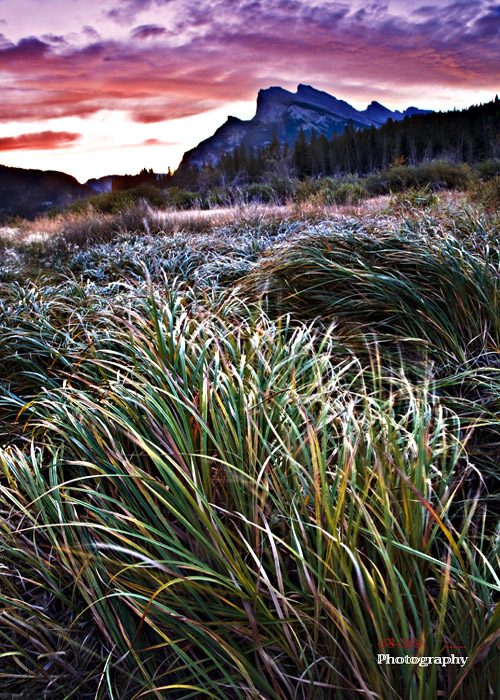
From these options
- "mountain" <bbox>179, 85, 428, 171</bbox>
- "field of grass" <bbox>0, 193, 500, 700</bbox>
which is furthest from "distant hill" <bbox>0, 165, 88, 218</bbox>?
"mountain" <bbox>179, 85, 428, 171</bbox>

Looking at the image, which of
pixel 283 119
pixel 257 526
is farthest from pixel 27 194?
pixel 283 119

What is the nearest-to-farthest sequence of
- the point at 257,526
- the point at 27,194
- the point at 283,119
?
the point at 257,526 < the point at 27,194 < the point at 283,119

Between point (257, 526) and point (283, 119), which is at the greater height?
point (283, 119)

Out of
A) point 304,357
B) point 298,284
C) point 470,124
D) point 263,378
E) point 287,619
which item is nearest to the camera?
point 287,619

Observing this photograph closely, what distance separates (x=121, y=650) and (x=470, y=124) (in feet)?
267

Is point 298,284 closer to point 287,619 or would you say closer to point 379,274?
point 379,274

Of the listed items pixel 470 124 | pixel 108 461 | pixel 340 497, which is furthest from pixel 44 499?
pixel 470 124

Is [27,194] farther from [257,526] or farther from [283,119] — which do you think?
[283,119]

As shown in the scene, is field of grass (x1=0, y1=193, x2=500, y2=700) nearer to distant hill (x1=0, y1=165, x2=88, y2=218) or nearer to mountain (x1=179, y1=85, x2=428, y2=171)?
distant hill (x1=0, y1=165, x2=88, y2=218)

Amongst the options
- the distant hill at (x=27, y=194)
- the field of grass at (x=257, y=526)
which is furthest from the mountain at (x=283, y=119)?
the field of grass at (x=257, y=526)

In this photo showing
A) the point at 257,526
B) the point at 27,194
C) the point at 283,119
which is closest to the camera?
the point at 257,526

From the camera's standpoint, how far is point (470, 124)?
209 ft

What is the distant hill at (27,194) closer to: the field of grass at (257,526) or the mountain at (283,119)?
the field of grass at (257,526)

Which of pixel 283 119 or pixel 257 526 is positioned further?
pixel 283 119
